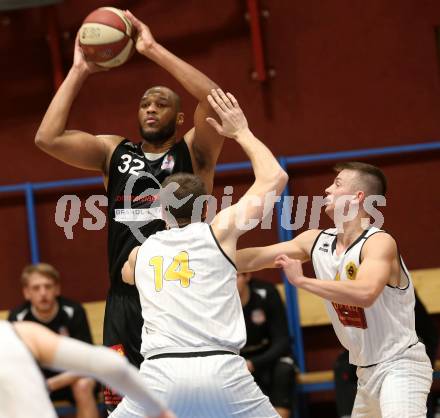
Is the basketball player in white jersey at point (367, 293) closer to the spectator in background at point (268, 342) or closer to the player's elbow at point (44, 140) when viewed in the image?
the player's elbow at point (44, 140)

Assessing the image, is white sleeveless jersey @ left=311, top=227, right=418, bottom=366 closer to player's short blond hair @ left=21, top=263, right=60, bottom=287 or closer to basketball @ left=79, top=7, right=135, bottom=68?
basketball @ left=79, top=7, right=135, bottom=68

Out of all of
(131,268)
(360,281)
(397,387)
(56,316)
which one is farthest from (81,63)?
(56,316)

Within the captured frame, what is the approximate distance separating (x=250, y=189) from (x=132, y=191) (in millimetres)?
1154

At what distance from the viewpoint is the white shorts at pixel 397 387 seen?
5.03 metres

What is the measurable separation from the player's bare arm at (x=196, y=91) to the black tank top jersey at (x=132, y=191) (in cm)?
8

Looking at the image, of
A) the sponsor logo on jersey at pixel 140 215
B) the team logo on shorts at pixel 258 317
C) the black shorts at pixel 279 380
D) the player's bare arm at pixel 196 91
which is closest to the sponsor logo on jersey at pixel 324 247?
the player's bare arm at pixel 196 91

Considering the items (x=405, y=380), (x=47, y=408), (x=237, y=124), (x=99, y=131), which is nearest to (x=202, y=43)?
(x=99, y=131)

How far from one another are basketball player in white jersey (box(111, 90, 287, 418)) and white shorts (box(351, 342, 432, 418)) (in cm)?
86

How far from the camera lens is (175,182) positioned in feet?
15.7

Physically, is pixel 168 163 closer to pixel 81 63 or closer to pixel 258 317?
pixel 81 63

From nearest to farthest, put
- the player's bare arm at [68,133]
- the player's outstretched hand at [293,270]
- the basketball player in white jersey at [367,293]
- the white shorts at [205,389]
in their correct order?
the white shorts at [205,389], the player's outstretched hand at [293,270], the basketball player in white jersey at [367,293], the player's bare arm at [68,133]

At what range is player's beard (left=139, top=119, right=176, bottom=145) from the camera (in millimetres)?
5898

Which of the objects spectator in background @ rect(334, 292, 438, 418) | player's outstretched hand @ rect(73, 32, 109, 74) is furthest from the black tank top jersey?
spectator in background @ rect(334, 292, 438, 418)

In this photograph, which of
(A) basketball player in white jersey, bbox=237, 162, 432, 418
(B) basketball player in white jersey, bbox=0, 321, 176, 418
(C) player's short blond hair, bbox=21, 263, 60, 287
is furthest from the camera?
(C) player's short blond hair, bbox=21, 263, 60, 287
